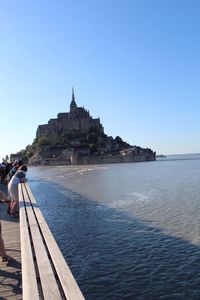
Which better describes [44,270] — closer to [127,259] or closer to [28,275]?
[28,275]

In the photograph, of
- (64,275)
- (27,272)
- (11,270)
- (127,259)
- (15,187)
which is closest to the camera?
(64,275)

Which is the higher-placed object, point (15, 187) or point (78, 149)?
point (78, 149)

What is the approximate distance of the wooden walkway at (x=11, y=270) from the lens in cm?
611

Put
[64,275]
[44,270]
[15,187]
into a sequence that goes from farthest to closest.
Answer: [15,187] → [44,270] → [64,275]

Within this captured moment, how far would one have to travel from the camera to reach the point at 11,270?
730 cm

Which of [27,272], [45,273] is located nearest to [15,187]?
[27,272]

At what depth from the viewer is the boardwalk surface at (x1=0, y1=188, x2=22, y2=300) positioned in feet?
20.0

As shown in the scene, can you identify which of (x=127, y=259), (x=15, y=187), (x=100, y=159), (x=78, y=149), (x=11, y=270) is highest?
(x=78, y=149)

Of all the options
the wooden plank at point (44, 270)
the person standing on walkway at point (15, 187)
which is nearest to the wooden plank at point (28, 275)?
the wooden plank at point (44, 270)

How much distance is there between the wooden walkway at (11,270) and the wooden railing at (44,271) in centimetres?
64

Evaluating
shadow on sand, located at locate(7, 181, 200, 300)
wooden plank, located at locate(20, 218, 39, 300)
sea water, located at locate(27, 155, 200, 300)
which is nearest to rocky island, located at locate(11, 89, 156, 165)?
sea water, located at locate(27, 155, 200, 300)

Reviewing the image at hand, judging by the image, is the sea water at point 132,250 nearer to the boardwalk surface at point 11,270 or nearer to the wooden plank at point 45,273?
the boardwalk surface at point 11,270

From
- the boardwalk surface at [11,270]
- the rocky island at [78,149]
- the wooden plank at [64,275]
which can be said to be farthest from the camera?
the rocky island at [78,149]

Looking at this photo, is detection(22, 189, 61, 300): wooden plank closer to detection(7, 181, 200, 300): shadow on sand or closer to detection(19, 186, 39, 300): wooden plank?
detection(19, 186, 39, 300): wooden plank
